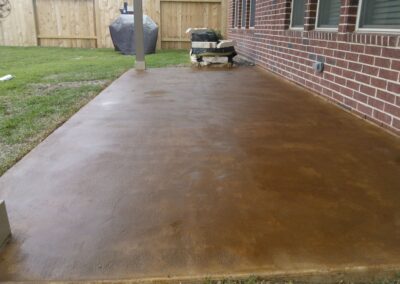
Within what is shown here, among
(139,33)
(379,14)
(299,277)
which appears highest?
(379,14)

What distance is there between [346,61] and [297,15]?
1.88m

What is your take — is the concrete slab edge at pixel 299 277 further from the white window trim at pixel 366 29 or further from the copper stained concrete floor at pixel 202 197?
the white window trim at pixel 366 29

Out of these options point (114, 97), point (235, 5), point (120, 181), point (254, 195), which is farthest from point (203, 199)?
point (235, 5)

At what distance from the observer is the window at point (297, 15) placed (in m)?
4.86

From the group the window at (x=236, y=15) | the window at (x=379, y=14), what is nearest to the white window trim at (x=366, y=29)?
the window at (x=379, y=14)

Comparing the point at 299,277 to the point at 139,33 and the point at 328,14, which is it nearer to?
the point at 328,14

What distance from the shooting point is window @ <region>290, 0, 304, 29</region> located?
486cm

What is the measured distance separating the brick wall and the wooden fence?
249 inches

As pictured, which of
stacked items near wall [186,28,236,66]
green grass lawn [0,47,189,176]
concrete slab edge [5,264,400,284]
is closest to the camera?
concrete slab edge [5,264,400,284]

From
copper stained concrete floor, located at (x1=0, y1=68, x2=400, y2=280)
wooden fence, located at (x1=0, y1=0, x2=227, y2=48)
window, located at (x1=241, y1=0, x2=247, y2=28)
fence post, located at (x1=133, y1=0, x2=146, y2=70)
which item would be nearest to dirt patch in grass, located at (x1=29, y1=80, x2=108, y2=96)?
fence post, located at (x1=133, y1=0, x2=146, y2=70)

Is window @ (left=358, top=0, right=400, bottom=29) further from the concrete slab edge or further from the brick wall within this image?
the concrete slab edge

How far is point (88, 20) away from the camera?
39.4 ft

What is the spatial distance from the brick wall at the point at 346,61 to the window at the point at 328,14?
92 millimetres

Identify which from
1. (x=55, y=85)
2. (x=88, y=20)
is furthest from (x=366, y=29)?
(x=88, y=20)
